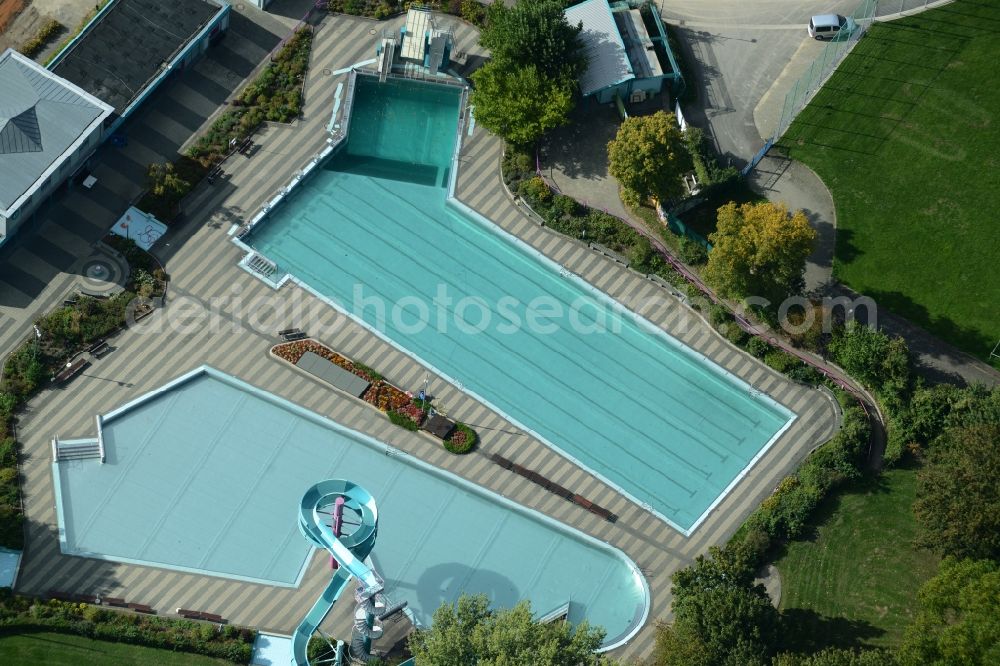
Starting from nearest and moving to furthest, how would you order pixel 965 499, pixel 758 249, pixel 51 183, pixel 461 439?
pixel 965 499 < pixel 758 249 < pixel 461 439 < pixel 51 183

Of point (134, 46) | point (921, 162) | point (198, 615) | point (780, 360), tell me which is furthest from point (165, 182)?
point (921, 162)

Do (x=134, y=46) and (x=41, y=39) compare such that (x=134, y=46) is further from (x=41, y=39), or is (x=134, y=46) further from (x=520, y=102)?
(x=520, y=102)

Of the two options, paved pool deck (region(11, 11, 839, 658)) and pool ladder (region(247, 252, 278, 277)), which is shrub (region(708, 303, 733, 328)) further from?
pool ladder (region(247, 252, 278, 277))

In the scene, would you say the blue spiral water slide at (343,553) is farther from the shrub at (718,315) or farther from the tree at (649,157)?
the tree at (649,157)

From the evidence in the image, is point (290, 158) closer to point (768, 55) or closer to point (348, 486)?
point (348, 486)

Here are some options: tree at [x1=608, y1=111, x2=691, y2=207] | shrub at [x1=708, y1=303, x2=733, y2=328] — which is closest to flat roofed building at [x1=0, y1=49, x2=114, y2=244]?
tree at [x1=608, y1=111, x2=691, y2=207]
